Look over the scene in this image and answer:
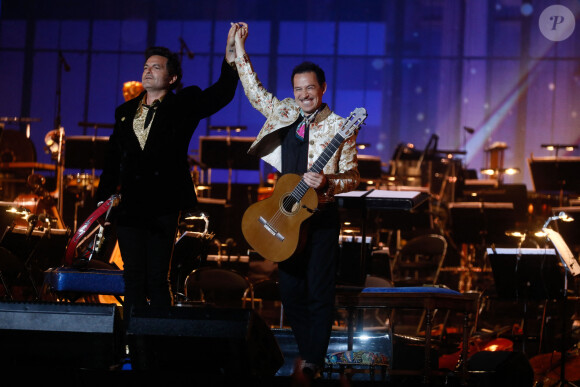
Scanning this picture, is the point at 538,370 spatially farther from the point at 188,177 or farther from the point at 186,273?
the point at 188,177

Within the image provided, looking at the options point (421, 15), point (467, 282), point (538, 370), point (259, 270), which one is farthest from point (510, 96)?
point (538, 370)

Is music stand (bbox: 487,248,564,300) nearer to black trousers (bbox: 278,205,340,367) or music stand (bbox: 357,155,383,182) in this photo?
black trousers (bbox: 278,205,340,367)

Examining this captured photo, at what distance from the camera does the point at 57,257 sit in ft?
20.7

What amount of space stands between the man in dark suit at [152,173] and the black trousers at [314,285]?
674 millimetres

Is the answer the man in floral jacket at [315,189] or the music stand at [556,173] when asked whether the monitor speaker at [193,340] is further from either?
the music stand at [556,173]

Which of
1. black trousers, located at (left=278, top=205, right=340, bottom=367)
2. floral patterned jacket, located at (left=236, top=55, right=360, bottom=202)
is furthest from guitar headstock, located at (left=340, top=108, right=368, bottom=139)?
black trousers, located at (left=278, top=205, right=340, bottom=367)

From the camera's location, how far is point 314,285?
3961mm

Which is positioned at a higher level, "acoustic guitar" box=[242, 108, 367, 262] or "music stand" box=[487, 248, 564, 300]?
"acoustic guitar" box=[242, 108, 367, 262]

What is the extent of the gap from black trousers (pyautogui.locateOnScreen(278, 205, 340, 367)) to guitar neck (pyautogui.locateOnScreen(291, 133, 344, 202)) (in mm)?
178

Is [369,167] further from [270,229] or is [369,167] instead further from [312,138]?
[270,229]

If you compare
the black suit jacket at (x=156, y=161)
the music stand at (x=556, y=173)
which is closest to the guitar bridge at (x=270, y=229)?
the black suit jacket at (x=156, y=161)

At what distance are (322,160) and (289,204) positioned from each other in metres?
0.31

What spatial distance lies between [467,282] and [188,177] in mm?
6343

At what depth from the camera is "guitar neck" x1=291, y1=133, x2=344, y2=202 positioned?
12.8ft
